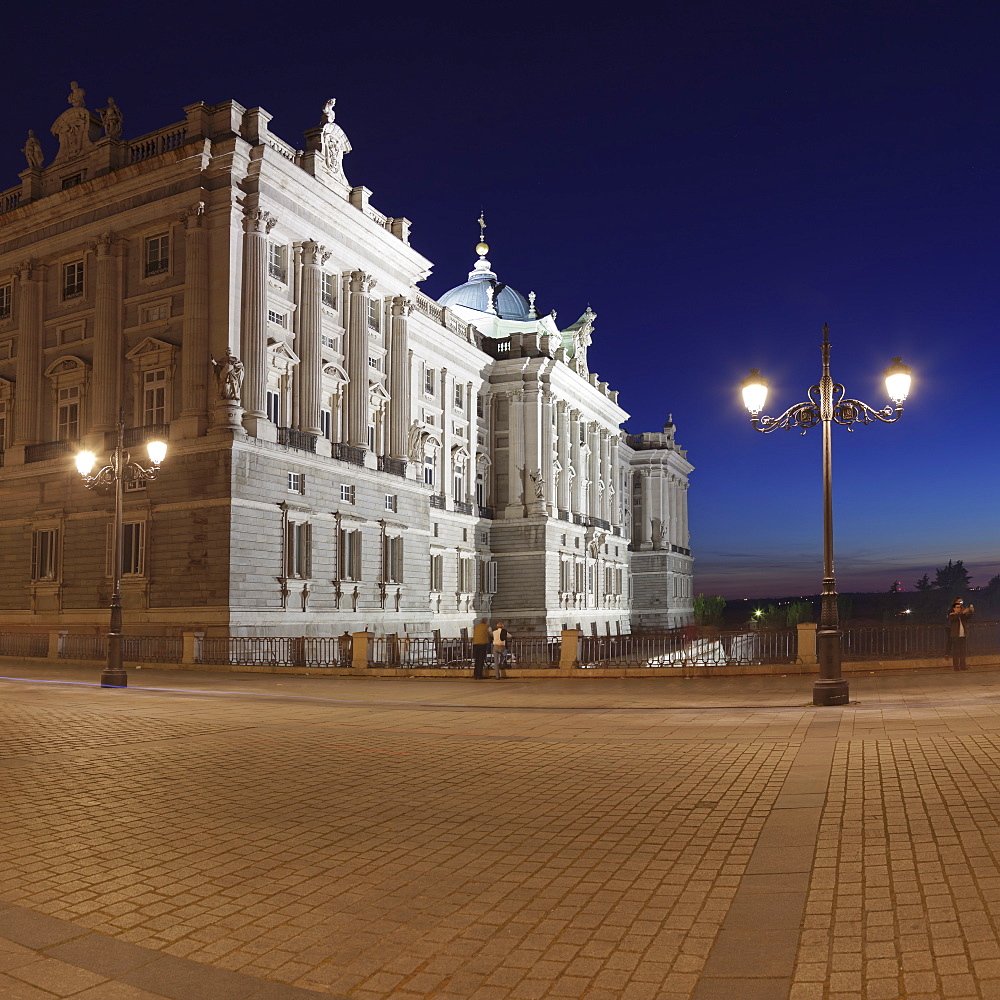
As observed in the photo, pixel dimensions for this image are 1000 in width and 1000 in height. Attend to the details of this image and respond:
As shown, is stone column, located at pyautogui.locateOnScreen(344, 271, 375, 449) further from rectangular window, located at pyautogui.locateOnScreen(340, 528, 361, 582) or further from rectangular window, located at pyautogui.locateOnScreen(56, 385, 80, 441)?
rectangular window, located at pyautogui.locateOnScreen(56, 385, 80, 441)

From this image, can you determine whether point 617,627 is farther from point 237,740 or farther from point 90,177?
point 237,740

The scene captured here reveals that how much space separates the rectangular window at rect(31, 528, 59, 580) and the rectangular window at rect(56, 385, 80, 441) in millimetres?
4424

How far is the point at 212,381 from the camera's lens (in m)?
39.1

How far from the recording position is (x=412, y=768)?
1205 centimetres

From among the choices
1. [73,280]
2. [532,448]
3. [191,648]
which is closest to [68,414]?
[73,280]

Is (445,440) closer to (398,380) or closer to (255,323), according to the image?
(398,380)

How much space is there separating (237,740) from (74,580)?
31195 millimetres

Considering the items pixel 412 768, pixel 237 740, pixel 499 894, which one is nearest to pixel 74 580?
pixel 237 740

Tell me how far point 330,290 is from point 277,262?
4.16m

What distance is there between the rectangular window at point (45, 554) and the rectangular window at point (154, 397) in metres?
7.07

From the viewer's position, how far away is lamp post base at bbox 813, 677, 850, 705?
1812 cm

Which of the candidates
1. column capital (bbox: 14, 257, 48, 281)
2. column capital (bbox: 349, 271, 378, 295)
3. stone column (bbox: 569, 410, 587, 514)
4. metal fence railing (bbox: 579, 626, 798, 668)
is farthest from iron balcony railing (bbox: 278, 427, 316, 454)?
stone column (bbox: 569, 410, 587, 514)

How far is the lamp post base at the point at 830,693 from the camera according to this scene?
18.1 meters

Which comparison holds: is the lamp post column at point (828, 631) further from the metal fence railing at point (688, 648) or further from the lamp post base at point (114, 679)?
the lamp post base at point (114, 679)
